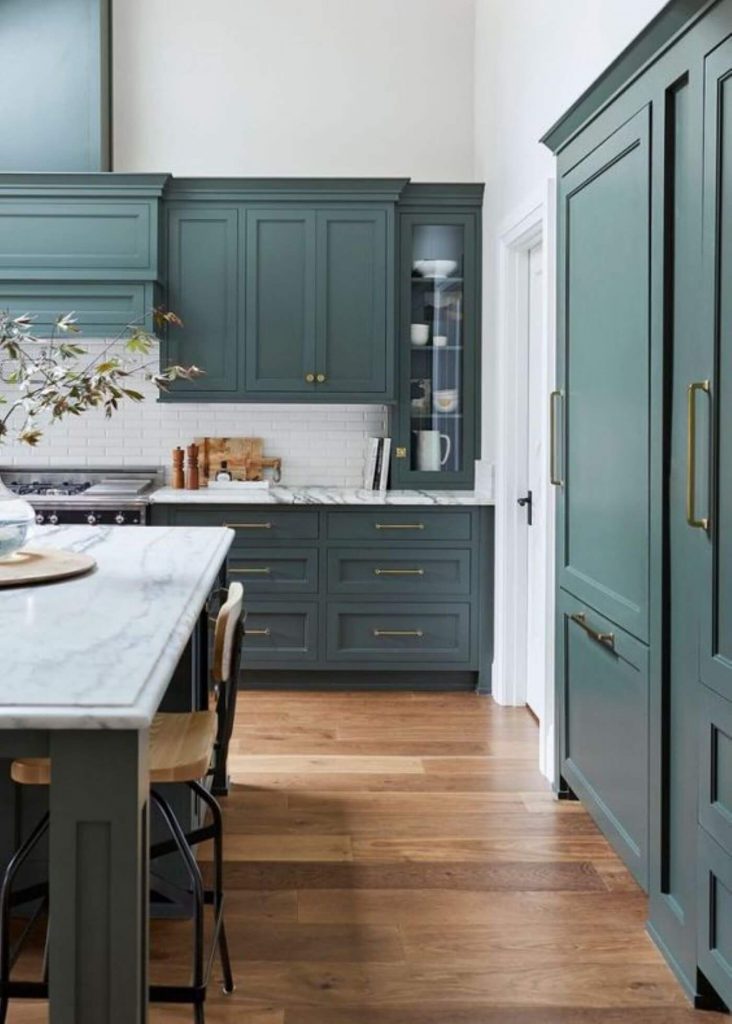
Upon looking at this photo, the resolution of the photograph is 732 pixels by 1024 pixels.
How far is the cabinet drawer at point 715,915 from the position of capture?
212 centimetres

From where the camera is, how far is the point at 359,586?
16.6 ft

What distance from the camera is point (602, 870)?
303 centimetres

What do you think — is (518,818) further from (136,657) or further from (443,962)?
(136,657)

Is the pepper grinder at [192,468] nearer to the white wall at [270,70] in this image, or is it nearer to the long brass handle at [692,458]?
the white wall at [270,70]

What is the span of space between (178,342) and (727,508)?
11.8 ft

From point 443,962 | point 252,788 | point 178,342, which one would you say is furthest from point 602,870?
point 178,342

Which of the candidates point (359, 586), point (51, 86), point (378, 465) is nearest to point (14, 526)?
point (359, 586)

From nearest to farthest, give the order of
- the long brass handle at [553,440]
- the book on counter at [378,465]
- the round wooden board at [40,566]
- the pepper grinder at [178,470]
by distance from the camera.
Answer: the round wooden board at [40,566]
the long brass handle at [553,440]
the book on counter at [378,465]
the pepper grinder at [178,470]

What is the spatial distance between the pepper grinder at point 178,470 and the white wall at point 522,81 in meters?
1.56

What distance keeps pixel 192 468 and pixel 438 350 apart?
4.54 ft

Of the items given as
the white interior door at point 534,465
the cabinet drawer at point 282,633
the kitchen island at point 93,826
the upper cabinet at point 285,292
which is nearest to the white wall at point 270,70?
the upper cabinet at point 285,292

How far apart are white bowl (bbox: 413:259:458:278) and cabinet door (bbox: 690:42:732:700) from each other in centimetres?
310

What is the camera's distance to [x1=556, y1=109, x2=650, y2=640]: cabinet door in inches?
105

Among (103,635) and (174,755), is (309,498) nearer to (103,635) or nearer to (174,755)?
(174,755)
